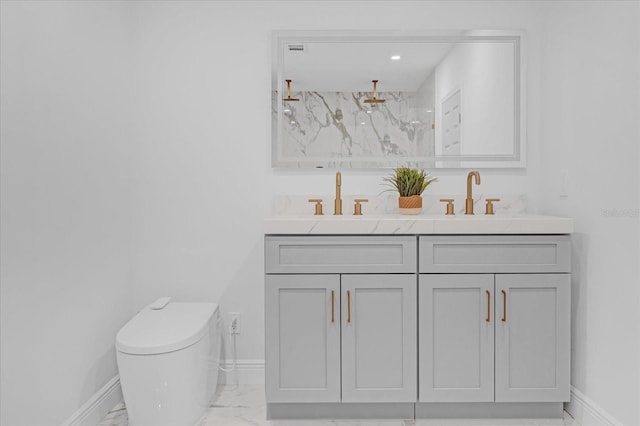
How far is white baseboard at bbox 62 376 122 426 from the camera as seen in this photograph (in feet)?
6.60

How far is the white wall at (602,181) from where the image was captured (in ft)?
6.03

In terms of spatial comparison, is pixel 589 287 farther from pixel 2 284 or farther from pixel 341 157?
pixel 2 284

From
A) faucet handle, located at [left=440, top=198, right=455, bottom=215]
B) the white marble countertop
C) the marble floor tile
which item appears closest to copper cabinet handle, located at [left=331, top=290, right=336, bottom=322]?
the white marble countertop

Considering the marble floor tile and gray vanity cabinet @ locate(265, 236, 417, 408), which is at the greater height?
gray vanity cabinet @ locate(265, 236, 417, 408)

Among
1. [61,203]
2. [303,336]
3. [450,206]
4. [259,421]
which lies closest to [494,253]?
[450,206]

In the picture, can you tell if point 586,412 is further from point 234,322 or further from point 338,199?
point 234,322

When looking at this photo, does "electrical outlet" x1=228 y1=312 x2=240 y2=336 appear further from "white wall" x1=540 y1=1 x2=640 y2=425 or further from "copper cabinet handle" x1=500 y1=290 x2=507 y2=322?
"white wall" x1=540 y1=1 x2=640 y2=425

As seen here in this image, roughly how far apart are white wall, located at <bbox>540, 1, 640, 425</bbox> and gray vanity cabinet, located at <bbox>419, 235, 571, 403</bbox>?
122 mm

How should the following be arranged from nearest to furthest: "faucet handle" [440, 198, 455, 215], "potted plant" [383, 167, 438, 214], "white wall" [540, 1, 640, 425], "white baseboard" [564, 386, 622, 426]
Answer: "white wall" [540, 1, 640, 425] < "white baseboard" [564, 386, 622, 426] < "potted plant" [383, 167, 438, 214] < "faucet handle" [440, 198, 455, 215]

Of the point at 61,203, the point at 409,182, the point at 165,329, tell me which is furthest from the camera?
the point at 409,182

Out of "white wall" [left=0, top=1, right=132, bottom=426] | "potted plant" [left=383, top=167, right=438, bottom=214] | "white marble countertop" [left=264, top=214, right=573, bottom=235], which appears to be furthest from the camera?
"potted plant" [left=383, top=167, right=438, bottom=214]

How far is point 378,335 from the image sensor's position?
211 cm

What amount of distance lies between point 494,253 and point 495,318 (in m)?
0.28

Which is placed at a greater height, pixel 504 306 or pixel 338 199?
pixel 338 199
